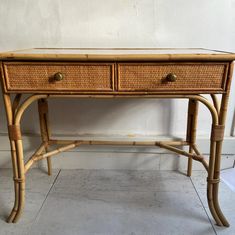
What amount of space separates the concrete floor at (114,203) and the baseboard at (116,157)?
4 centimetres

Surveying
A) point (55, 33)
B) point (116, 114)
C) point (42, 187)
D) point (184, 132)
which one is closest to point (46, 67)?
point (55, 33)

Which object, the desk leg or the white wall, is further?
the white wall

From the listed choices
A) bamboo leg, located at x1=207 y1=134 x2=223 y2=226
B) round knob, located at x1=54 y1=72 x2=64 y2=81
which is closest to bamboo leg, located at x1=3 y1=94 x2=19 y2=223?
round knob, located at x1=54 y1=72 x2=64 y2=81

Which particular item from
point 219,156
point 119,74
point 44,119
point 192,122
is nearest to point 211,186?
point 219,156

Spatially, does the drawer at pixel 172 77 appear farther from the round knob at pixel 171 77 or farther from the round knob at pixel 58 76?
the round knob at pixel 58 76

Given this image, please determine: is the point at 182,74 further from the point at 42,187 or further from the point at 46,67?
the point at 42,187

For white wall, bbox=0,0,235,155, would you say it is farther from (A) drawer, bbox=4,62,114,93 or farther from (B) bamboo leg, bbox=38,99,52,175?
(A) drawer, bbox=4,62,114,93

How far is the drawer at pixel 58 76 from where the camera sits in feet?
2.75

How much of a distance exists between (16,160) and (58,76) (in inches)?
15.7

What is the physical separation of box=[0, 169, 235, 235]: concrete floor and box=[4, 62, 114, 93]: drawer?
55 centimetres

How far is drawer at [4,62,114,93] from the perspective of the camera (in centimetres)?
84

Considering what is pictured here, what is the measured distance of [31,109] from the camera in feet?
4.44

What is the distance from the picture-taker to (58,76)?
2.73 feet

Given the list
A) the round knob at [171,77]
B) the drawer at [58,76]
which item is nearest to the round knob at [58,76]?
the drawer at [58,76]
